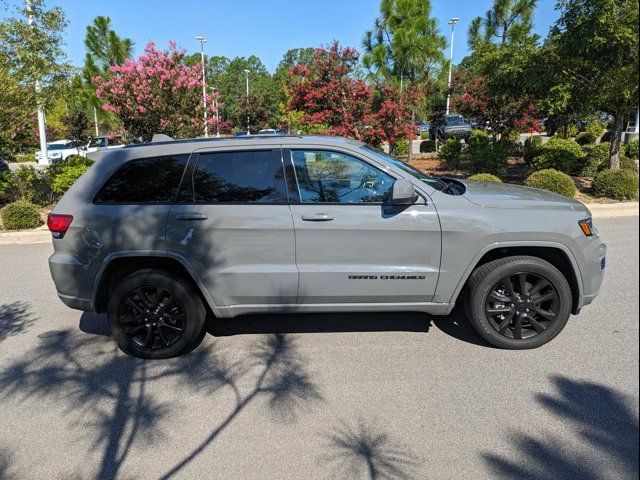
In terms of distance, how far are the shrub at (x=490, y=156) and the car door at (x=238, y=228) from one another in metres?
11.3

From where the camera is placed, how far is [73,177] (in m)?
10.9

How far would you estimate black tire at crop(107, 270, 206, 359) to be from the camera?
3840mm

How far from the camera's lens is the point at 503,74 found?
36.9 feet

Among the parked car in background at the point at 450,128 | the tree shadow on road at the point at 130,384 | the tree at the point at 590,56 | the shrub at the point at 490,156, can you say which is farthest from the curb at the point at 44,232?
the parked car in background at the point at 450,128

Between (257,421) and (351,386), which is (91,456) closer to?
(257,421)

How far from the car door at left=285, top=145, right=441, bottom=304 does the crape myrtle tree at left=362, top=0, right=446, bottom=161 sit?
510 inches

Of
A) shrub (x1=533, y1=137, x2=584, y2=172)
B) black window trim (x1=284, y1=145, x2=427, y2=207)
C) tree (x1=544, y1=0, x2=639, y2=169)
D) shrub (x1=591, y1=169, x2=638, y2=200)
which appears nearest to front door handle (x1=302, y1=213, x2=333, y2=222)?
black window trim (x1=284, y1=145, x2=427, y2=207)

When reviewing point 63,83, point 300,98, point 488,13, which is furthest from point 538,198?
point 488,13

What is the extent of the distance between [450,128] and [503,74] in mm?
15719

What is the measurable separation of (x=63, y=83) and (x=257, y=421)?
36.4 ft

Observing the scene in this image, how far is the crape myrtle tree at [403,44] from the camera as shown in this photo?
1622 cm

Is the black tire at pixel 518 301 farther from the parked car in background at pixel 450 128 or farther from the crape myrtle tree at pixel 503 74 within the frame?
the parked car in background at pixel 450 128

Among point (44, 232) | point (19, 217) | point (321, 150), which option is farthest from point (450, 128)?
point (321, 150)

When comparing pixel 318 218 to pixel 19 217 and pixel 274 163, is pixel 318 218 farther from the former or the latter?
pixel 19 217
